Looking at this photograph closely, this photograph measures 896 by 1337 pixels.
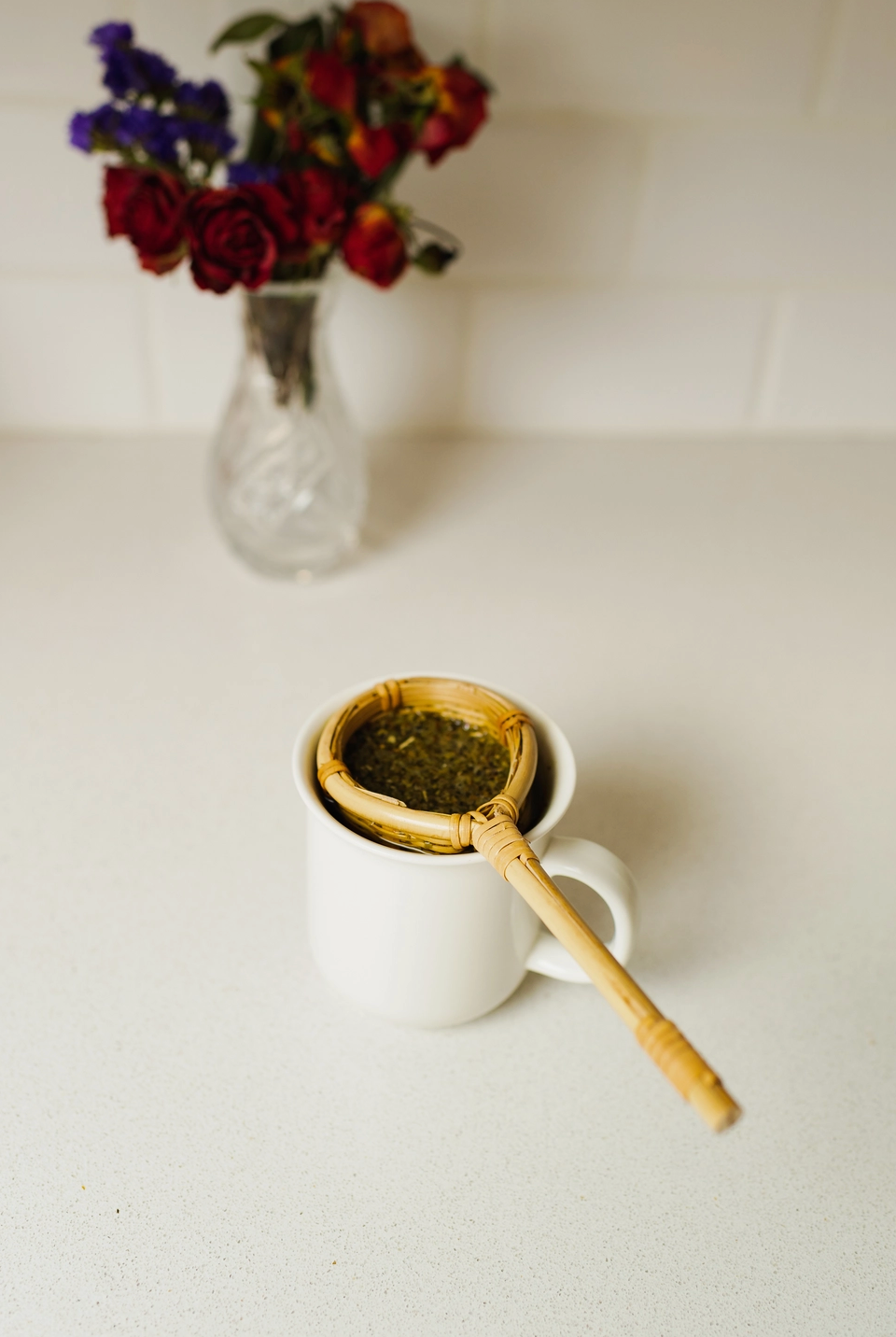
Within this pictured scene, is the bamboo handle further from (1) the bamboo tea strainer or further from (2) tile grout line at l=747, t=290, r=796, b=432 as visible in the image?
(2) tile grout line at l=747, t=290, r=796, b=432

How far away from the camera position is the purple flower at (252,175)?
26.3 inches

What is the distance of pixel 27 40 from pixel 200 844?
63cm

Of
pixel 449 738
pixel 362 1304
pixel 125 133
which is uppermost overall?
pixel 125 133

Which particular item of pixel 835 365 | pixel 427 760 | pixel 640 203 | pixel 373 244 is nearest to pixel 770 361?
pixel 835 365

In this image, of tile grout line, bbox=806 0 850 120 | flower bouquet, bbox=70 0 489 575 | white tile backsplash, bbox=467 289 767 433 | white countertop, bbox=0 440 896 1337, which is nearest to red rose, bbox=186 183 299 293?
flower bouquet, bbox=70 0 489 575

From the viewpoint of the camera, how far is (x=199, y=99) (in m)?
0.66

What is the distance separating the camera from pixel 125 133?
25.3 inches

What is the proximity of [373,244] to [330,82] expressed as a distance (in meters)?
0.10

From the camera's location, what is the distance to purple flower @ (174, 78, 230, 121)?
659 millimetres

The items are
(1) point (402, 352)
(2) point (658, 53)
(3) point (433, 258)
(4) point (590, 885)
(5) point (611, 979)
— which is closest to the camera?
A: (5) point (611, 979)

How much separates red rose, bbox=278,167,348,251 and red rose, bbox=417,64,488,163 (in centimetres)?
7

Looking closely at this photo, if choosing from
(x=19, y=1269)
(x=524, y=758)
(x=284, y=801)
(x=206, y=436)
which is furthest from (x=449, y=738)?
(x=206, y=436)

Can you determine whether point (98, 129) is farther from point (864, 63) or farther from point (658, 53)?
point (864, 63)

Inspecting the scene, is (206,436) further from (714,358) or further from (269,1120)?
(269,1120)
